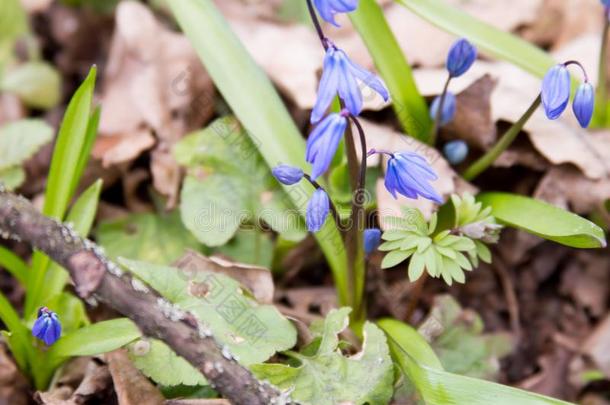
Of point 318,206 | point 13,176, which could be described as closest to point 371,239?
point 318,206

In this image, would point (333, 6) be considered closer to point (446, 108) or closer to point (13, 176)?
point (446, 108)

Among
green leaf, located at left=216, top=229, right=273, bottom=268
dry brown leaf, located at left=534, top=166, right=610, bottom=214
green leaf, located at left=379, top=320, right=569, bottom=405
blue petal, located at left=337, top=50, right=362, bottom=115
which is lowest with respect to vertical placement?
green leaf, located at left=379, top=320, right=569, bottom=405

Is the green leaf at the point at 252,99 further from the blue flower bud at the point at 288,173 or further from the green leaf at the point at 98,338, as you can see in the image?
the green leaf at the point at 98,338

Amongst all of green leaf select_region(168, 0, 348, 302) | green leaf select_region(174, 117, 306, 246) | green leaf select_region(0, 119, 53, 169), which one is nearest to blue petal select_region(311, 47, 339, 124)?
green leaf select_region(168, 0, 348, 302)

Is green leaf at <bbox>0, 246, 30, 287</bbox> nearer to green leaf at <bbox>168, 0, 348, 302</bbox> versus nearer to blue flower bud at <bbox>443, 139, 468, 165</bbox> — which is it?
green leaf at <bbox>168, 0, 348, 302</bbox>

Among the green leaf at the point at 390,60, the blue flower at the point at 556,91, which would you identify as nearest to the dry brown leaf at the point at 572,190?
the green leaf at the point at 390,60

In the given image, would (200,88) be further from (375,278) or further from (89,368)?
(89,368)
